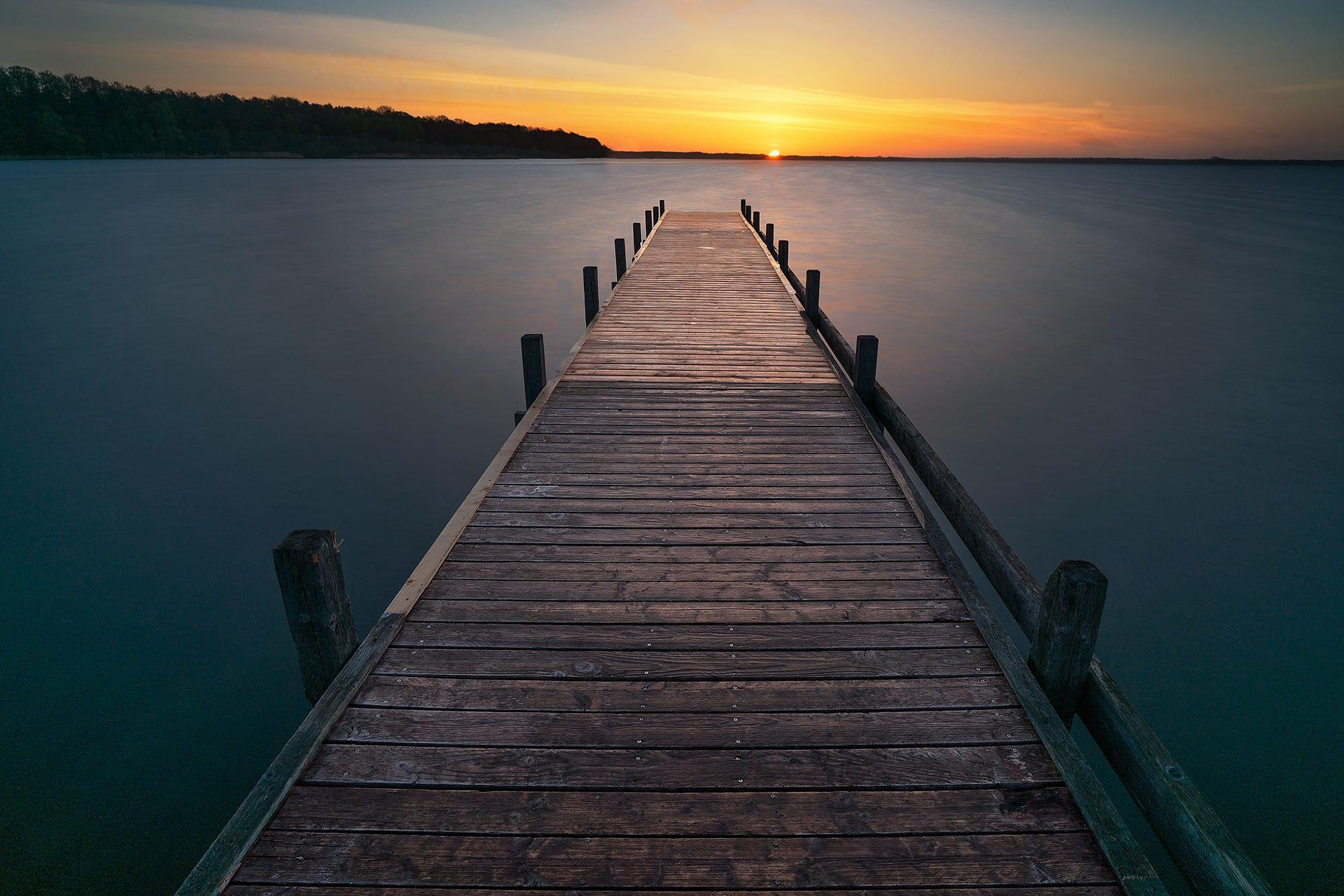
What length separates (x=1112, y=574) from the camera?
22.9 feet

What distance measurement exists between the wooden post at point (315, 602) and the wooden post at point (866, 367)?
474cm

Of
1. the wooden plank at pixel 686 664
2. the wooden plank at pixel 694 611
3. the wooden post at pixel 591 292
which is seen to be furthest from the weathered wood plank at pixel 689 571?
the wooden post at pixel 591 292

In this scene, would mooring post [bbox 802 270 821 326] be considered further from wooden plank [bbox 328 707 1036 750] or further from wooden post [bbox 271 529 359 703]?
wooden post [bbox 271 529 359 703]

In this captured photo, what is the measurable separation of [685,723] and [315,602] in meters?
1.59

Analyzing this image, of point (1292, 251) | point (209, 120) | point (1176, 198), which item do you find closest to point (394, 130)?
point (209, 120)

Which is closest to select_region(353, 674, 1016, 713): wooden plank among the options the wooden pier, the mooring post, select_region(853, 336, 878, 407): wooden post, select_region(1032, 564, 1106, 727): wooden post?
the wooden pier

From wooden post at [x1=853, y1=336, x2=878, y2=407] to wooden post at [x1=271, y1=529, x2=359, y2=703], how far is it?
15.5 ft

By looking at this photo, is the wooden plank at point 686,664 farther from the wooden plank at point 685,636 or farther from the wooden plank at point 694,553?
the wooden plank at point 694,553

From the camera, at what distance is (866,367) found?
6234 mm

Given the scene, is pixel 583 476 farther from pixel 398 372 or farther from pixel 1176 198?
pixel 1176 198

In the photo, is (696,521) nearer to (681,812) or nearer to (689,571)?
(689,571)

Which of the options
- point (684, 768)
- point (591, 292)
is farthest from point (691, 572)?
point (591, 292)

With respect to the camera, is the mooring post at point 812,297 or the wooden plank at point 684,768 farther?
the mooring post at point 812,297

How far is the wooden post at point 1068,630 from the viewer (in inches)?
104
